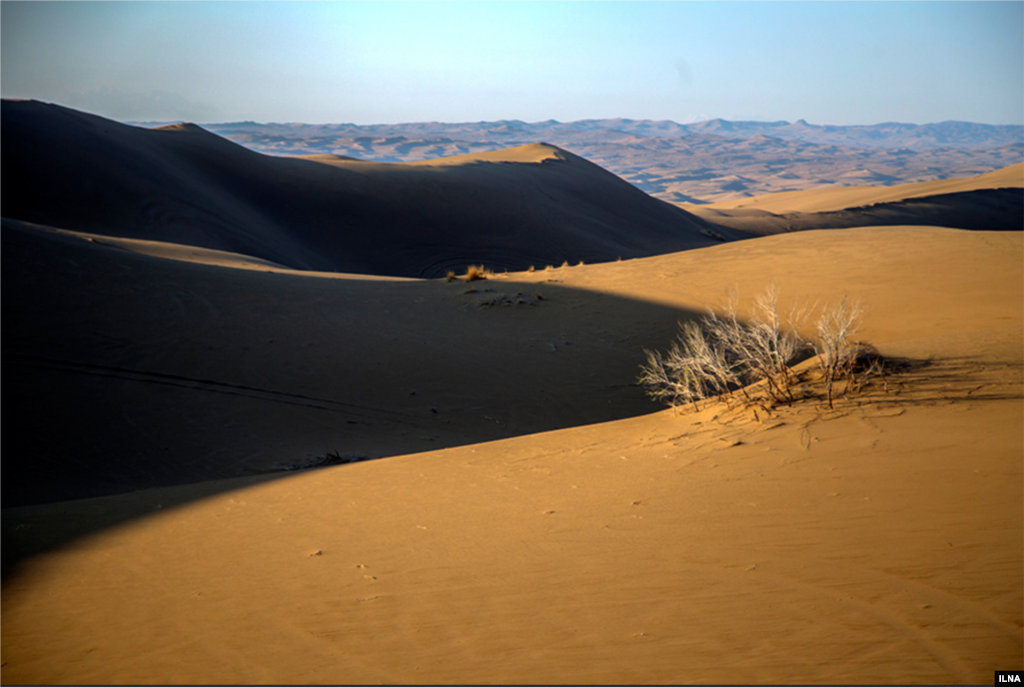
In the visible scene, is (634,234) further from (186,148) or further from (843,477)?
(843,477)

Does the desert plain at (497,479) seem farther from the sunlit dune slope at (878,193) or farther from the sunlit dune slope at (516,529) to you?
the sunlit dune slope at (878,193)

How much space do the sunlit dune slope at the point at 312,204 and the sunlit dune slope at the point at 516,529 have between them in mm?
14557

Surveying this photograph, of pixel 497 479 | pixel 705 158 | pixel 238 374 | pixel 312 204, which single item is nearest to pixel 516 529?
pixel 497 479

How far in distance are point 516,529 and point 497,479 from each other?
1.15 m

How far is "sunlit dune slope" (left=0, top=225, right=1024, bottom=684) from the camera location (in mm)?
2525

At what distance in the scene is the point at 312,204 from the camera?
94.2ft

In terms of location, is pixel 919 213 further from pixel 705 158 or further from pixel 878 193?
pixel 705 158

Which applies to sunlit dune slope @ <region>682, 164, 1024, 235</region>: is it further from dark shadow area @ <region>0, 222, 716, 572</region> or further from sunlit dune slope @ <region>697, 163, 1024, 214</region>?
dark shadow area @ <region>0, 222, 716, 572</region>

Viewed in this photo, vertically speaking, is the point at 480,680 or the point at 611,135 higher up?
the point at 611,135

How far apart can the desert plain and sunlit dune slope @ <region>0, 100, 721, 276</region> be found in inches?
390

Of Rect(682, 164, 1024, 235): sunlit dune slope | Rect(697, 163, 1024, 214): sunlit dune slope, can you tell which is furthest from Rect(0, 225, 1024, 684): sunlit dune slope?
Rect(697, 163, 1024, 214): sunlit dune slope

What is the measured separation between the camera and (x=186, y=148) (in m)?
29.7

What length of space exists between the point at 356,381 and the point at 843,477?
6.25 meters

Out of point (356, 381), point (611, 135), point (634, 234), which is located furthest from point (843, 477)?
point (611, 135)
